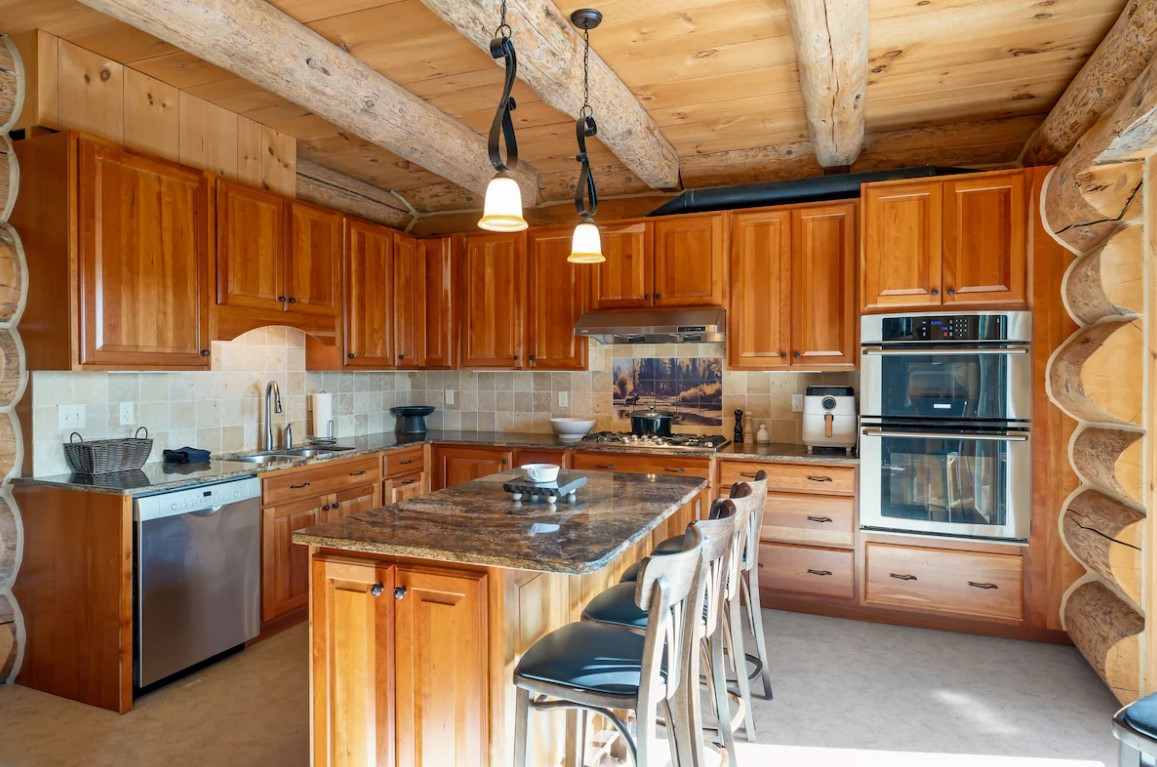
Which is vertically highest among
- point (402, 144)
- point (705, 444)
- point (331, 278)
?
point (402, 144)

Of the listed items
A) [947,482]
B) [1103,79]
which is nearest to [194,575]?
[947,482]

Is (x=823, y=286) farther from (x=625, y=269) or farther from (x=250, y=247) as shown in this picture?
(x=250, y=247)

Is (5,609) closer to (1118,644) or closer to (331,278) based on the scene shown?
(331,278)

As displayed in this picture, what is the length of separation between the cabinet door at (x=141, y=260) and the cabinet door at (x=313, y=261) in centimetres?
55

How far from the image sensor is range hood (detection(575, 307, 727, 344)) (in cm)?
407

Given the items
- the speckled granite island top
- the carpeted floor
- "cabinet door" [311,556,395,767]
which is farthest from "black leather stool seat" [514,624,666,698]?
the carpeted floor

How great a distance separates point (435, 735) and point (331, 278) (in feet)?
9.65

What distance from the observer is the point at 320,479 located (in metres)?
3.73

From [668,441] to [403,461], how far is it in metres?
1.74

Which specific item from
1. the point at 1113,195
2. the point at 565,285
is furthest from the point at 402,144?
the point at 1113,195

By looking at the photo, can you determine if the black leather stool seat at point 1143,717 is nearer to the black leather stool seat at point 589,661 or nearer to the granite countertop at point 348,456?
the black leather stool seat at point 589,661

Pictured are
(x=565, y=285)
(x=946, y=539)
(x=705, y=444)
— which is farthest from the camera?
(x=565, y=285)

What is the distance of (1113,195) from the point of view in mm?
2811

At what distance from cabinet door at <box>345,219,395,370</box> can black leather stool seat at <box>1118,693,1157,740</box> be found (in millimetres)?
3917
